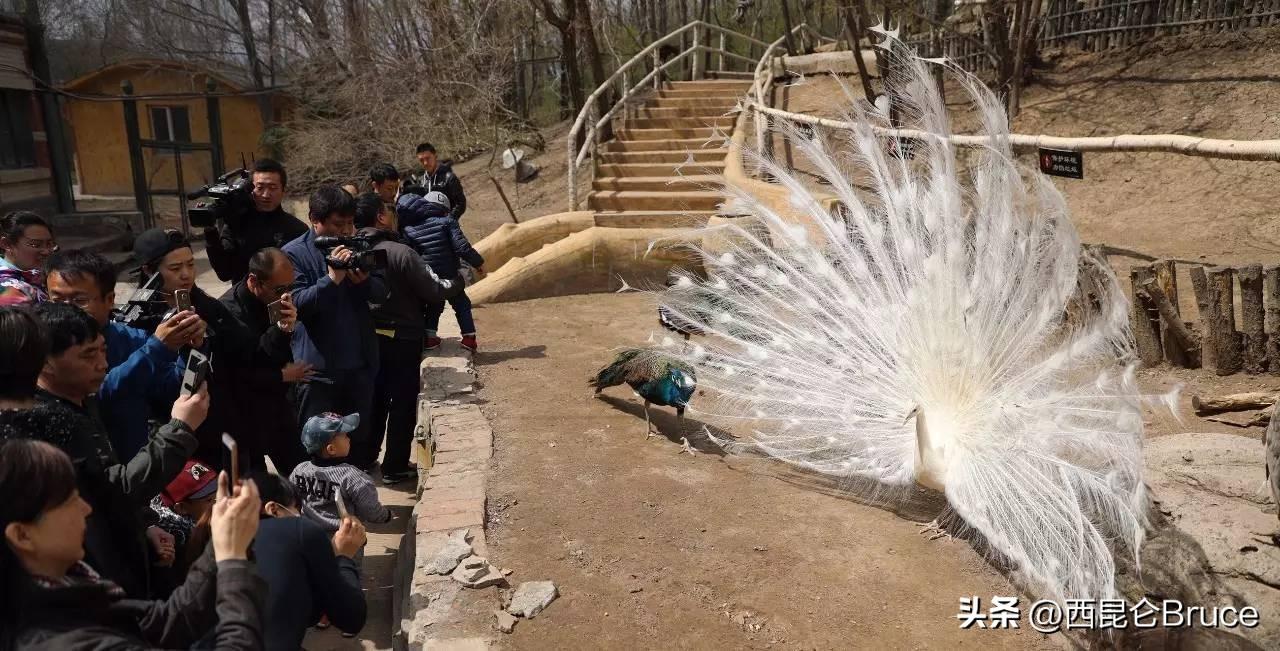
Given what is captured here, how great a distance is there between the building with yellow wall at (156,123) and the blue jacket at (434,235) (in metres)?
19.7

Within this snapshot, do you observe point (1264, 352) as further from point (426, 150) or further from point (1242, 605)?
point (426, 150)

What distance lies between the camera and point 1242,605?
2.95 meters

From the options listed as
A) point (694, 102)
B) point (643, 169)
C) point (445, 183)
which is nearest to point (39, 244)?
point (445, 183)

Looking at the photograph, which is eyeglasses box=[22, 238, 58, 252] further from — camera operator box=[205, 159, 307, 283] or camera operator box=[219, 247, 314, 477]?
camera operator box=[219, 247, 314, 477]

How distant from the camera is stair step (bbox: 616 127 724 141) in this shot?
1461 centimetres

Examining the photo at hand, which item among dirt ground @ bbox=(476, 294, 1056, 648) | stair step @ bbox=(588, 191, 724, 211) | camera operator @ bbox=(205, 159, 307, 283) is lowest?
dirt ground @ bbox=(476, 294, 1056, 648)

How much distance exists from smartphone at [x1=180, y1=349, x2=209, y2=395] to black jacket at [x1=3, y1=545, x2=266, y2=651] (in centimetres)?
89

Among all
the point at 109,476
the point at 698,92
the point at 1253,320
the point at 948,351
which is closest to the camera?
the point at 109,476

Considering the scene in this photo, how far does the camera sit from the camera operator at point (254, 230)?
504 cm

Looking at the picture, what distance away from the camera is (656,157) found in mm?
13773

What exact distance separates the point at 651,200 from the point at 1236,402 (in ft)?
27.5

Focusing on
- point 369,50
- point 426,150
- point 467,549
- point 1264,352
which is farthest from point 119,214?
point 1264,352

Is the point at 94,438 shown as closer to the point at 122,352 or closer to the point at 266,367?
the point at 122,352

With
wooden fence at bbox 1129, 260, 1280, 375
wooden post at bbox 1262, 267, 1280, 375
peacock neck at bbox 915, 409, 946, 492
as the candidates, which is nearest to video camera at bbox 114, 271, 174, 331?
peacock neck at bbox 915, 409, 946, 492
